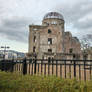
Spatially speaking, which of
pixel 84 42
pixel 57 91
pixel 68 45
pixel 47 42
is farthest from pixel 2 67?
pixel 84 42

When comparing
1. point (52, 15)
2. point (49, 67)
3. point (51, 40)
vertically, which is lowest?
point (49, 67)

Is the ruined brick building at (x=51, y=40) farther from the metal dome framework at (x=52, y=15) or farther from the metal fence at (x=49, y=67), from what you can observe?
the metal fence at (x=49, y=67)

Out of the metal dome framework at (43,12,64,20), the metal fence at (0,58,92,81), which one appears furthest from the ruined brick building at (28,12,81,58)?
the metal fence at (0,58,92,81)

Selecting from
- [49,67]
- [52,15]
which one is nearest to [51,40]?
[52,15]

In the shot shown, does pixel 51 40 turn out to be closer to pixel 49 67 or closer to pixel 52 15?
pixel 52 15

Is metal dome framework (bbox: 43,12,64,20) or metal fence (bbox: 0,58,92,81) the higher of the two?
metal dome framework (bbox: 43,12,64,20)

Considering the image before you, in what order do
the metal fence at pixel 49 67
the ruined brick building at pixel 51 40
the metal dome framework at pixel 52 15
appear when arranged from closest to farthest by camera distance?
the metal fence at pixel 49 67 < the ruined brick building at pixel 51 40 < the metal dome framework at pixel 52 15

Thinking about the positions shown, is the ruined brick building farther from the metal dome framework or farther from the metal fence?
the metal fence

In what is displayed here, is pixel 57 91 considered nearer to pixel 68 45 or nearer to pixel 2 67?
pixel 2 67

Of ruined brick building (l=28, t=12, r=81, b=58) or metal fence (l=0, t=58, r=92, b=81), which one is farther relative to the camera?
ruined brick building (l=28, t=12, r=81, b=58)

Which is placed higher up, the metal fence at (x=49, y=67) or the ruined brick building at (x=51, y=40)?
the ruined brick building at (x=51, y=40)

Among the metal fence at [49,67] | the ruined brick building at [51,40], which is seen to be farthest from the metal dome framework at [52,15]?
the metal fence at [49,67]

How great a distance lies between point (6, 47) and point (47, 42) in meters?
13.0

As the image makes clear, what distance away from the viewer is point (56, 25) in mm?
37750
